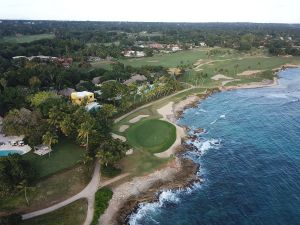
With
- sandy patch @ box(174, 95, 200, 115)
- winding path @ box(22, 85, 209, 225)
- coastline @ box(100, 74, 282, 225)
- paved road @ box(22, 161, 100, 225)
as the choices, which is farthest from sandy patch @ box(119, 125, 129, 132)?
sandy patch @ box(174, 95, 200, 115)

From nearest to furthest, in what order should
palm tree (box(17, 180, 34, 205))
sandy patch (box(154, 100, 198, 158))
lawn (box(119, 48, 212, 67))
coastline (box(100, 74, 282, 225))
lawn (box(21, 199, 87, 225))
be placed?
lawn (box(21, 199, 87, 225)) → palm tree (box(17, 180, 34, 205)) → coastline (box(100, 74, 282, 225)) → sandy patch (box(154, 100, 198, 158)) → lawn (box(119, 48, 212, 67))

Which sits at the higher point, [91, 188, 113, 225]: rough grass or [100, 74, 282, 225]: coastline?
[91, 188, 113, 225]: rough grass

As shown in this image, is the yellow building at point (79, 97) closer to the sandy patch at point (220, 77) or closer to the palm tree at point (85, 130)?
the palm tree at point (85, 130)

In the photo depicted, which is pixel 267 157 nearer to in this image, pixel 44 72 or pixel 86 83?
pixel 86 83

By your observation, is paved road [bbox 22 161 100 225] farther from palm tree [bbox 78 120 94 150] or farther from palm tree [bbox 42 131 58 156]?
palm tree [bbox 42 131 58 156]

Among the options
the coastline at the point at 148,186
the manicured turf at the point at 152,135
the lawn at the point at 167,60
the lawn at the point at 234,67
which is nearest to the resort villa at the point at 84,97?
the manicured turf at the point at 152,135

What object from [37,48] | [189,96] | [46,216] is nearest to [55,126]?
[46,216]
